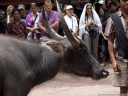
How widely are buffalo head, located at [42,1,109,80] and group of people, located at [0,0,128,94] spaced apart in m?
0.29

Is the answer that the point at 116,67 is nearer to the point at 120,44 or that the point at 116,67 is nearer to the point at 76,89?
the point at 120,44

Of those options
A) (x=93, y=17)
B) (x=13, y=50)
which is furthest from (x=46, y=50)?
(x=93, y=17)

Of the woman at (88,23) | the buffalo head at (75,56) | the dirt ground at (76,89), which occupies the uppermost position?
the buffalo head at (75,56)

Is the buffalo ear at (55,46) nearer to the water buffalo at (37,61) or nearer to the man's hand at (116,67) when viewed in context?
the water buffalo at (37,61)

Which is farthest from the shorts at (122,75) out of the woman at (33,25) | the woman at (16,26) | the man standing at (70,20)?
the man standing at (70,20)

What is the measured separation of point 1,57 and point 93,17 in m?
7.66

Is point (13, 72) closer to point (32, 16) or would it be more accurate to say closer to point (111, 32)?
point (111, 32)

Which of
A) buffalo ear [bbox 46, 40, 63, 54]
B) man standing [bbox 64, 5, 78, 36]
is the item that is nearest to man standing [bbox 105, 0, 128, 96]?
buffalo ear [bbox 46, 40, 63, 54]

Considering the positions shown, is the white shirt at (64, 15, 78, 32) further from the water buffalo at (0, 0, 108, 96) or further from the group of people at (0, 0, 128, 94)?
the water buffalo at (0, 0, 108, 96)

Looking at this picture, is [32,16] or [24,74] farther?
[32,16]

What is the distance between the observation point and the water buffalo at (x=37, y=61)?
5.91m

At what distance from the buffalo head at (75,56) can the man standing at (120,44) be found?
0.87ft

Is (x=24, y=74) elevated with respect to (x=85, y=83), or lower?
elevated

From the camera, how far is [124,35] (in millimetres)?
6797
